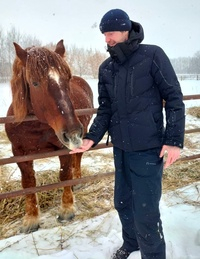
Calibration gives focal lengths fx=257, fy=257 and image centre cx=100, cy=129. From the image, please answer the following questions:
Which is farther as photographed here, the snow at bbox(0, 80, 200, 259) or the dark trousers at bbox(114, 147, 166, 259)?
the snow at bbox(0, 80, 200, 259)

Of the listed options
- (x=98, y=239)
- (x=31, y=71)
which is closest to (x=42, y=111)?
(x=31, y=71)

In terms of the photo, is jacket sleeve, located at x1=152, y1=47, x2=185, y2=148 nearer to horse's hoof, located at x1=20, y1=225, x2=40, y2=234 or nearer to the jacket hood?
the jacket hood

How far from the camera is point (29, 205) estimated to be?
3039 mm

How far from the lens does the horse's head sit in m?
1.97

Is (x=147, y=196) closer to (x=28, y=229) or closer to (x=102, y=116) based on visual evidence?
(x=102, y=116)

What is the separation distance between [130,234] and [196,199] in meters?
1.47

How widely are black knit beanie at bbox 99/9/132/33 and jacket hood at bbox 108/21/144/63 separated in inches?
2.5

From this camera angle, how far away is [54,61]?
85.9 inches

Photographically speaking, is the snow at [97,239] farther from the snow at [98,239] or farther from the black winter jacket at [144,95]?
the black winter jacket at [144,95]

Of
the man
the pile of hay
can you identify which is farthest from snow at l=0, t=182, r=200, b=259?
the man

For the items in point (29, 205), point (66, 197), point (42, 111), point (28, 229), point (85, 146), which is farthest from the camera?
point (66, 197)

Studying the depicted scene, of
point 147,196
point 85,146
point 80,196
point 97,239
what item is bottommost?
point 80,196

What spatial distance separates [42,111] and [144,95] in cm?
94

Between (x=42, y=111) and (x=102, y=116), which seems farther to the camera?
(x=42, y=111)
